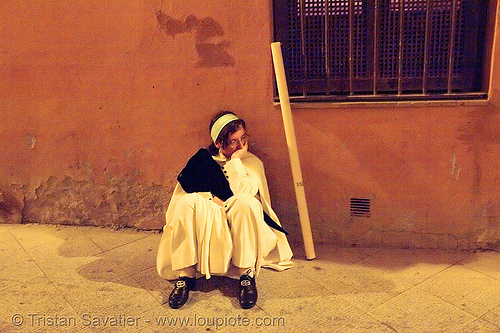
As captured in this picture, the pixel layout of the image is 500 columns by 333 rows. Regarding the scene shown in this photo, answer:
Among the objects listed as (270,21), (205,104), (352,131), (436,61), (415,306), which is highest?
(270,21)

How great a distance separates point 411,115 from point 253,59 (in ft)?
4.29

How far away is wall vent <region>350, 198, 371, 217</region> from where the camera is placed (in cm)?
371

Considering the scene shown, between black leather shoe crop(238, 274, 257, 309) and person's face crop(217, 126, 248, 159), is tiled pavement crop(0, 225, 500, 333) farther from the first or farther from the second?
person's face crop(217, 126, 248, 159)

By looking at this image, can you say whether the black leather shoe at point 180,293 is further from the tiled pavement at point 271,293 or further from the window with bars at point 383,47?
the window with bars at point 383,47

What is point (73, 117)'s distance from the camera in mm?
4137

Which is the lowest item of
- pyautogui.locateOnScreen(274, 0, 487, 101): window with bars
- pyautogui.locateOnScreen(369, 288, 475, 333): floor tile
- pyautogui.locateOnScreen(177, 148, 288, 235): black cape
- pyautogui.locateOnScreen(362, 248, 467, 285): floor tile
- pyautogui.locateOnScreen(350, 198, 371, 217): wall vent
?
pyautogui.locateOnScreen(362, 248, 467, 285): floor tile

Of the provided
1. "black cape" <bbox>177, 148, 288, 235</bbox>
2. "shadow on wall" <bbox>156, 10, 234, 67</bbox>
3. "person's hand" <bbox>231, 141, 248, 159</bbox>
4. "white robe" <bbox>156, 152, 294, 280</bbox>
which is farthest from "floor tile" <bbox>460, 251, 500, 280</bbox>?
"shadow on wall" <bbox>156, 10, 234, 67</bbox>

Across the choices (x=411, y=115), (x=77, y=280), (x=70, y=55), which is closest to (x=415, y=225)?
(x=411, y=115)

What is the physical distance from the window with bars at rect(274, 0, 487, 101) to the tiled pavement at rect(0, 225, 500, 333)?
1.29 metres

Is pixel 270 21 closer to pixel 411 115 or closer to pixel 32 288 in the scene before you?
pixel 411 115

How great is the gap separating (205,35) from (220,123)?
801 millimetres

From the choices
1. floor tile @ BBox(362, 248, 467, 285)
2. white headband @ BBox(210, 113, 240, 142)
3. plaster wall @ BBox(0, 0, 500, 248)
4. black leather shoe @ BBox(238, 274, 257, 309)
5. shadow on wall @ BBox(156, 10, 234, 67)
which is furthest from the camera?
shadow on wall @ BBox(156, 10, 234, 67)

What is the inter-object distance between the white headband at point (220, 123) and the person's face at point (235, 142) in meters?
0.08

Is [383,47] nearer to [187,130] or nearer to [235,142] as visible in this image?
[235,142]
